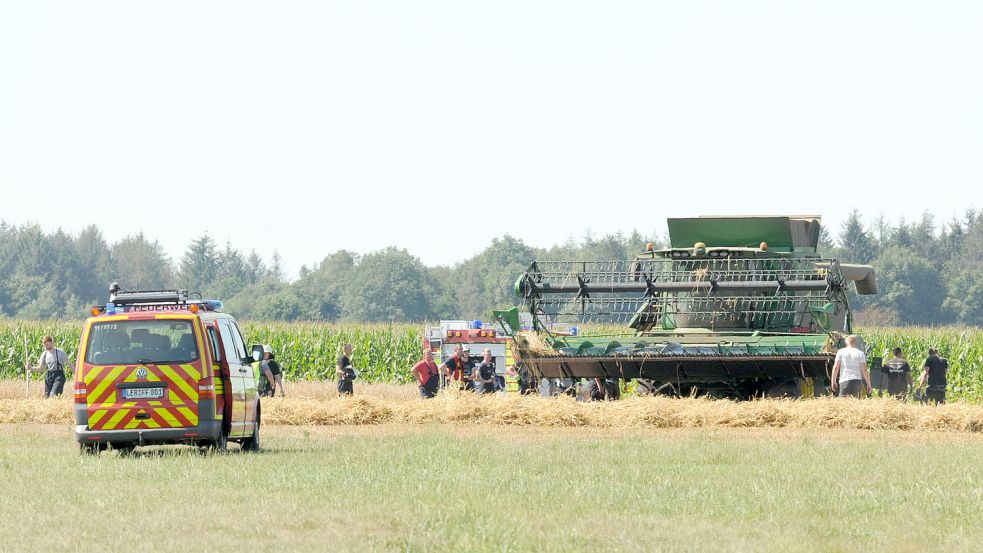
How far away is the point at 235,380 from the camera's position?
19984 millimetres

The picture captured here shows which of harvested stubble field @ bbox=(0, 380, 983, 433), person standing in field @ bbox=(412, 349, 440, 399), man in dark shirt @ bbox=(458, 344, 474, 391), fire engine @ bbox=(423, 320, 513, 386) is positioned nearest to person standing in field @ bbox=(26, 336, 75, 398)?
harvested stubble field @ bbox=(0, 380, 983, 433)

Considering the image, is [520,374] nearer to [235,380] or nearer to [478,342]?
[235,380]

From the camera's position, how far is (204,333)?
1922cm

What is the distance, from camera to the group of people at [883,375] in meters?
23.4

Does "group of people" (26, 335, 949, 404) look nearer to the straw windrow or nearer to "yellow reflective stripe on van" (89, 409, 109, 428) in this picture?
the straw windrow

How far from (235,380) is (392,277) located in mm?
109636

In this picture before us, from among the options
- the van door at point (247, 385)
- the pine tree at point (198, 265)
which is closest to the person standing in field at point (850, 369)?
the van door at point (247, 385)

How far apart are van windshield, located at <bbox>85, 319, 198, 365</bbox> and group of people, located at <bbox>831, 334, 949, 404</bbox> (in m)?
9.93

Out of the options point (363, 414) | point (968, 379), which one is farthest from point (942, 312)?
point (363, 414)

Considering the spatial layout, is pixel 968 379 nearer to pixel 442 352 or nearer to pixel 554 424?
pixel 442 352

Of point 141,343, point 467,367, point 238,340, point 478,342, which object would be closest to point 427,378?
point 467,367

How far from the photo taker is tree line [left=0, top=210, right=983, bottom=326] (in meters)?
113

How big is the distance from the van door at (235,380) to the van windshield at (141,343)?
70 cm

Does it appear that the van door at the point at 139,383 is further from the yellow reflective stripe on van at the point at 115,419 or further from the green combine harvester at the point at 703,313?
the green combine harvester at the point at 703,313
